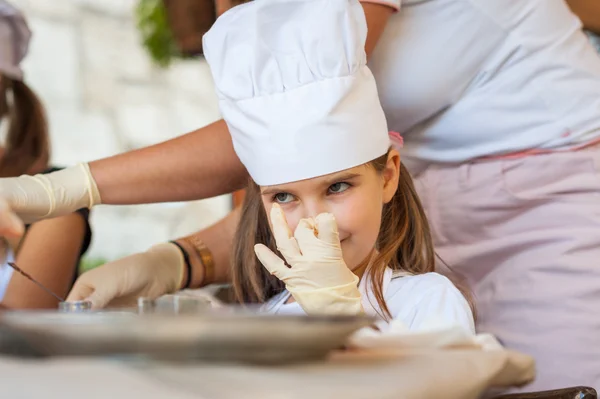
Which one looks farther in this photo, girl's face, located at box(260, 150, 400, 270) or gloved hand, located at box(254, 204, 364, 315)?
girl's face, located at box(260, 150, 400, 270)

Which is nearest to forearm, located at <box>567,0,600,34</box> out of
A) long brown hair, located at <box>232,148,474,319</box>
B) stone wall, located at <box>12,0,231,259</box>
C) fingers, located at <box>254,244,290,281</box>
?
long brown hair, located at <box>232,148,474,319</box>

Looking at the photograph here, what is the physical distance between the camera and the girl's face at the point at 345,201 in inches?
43.3

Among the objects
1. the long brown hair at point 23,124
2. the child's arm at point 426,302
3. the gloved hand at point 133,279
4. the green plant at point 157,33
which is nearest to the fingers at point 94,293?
the gloved hand at point 133,279

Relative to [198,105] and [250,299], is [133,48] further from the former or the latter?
[250,299]

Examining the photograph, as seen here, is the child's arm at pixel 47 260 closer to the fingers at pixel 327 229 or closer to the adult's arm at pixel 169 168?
the adult's arm at pixel 169 168

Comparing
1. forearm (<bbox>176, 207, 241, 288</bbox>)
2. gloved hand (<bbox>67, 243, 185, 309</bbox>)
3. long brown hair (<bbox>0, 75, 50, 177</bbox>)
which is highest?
long brown hair (<bbox>0, 75, 50, 177</bbox>)

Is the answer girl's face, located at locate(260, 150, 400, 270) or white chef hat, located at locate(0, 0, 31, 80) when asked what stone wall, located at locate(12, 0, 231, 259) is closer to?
white chef hat, located at locate(0, 0, 31, 80)

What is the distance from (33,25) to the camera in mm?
3607

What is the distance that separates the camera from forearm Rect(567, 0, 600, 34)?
155cm

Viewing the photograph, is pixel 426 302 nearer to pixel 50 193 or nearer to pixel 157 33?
pixel 50 193

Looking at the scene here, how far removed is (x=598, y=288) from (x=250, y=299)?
1.99ft

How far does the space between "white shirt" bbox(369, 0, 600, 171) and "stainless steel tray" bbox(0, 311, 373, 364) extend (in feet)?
2.64

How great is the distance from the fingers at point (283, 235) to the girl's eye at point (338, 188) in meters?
0.10

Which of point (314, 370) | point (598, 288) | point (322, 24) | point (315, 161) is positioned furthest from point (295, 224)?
point (314, 370)
